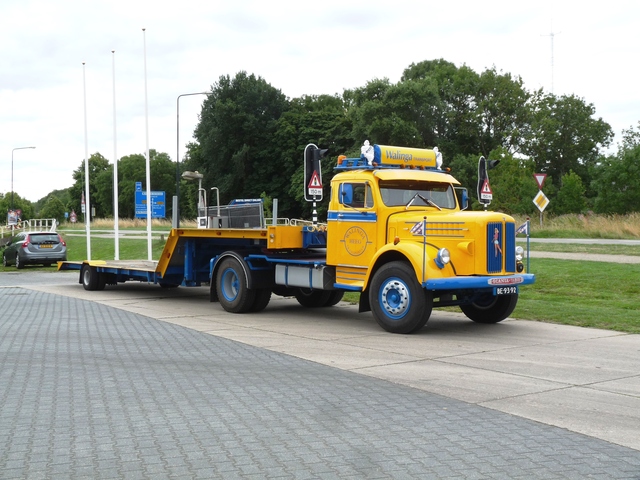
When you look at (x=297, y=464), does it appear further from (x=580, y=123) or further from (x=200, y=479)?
(x=580, y=123)

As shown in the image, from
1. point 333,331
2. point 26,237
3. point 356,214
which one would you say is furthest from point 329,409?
point 26,237

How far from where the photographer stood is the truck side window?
1234 cm

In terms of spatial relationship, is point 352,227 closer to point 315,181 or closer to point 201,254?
point 315,181

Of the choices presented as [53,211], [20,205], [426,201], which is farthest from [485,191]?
[20,205]

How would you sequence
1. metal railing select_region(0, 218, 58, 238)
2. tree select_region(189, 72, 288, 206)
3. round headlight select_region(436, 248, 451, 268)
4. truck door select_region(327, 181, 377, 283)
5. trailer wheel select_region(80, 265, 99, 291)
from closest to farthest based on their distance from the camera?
round headlight select_region(436, 248, 451, 268), truck door select_region(327, 181, 377, 283), trailer wheel select_region(80, 265, 99, 291), metal railing select_region(0, 218, 58, 238), tree select_region(189, 72, 288, 206)

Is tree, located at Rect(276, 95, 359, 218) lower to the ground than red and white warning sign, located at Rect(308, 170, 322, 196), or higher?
higher

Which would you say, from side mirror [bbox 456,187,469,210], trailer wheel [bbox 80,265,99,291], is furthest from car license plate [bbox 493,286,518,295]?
trailer wheel [bbox 80,265,99,291]

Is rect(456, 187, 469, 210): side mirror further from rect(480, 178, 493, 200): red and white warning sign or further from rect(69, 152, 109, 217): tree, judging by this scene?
rect(69, 152, 109, 217): tree

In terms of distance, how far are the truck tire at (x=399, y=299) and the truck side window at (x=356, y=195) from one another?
1261 mm

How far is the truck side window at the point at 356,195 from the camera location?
12.3 metres

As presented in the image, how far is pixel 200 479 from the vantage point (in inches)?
189

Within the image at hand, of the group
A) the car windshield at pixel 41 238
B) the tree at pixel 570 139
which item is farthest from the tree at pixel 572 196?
the car windshield at pixel 41 238

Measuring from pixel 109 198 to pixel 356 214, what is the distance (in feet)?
383

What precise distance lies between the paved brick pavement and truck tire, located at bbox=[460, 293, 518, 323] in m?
4.58
